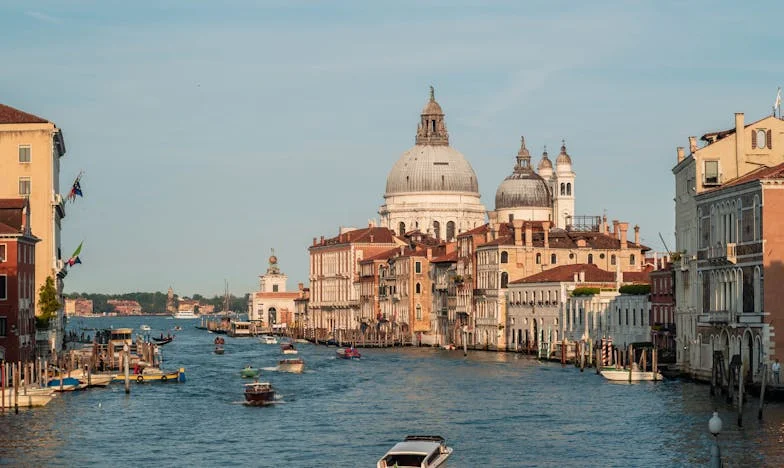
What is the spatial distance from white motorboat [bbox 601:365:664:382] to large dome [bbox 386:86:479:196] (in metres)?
107

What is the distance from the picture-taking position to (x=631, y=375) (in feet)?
244

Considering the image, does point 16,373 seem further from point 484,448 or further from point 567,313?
point 567,313

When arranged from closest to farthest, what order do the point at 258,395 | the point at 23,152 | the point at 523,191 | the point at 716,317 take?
the point at 716,317, the point at 258,395, the point at 23,152, the point at 523,191

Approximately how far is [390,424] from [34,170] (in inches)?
1253

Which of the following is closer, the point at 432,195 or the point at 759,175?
the point at 759,175

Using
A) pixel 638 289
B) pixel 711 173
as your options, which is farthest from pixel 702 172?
pixel 638 289

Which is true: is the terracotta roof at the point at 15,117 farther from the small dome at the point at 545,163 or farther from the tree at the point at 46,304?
the small dome at the point at 545,163

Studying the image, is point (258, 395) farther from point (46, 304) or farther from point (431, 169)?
point (431, 169)

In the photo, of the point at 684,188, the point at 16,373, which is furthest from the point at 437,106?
the point at 16,373

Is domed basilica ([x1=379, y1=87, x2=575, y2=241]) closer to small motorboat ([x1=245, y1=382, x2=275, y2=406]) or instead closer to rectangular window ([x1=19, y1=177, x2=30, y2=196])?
rectangular window ([x1=19, y1=177, x2=30, y2=196])

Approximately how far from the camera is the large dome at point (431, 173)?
182 metres

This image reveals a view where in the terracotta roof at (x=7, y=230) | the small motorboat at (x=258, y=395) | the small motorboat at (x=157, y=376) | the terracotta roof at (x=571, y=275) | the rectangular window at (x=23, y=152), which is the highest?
the rectangular window at (x=23, y=152)

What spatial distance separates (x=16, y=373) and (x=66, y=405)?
2505 millimetres

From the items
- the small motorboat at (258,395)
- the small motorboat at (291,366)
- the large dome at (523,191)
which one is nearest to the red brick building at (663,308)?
the small motorboat at (291,366)
